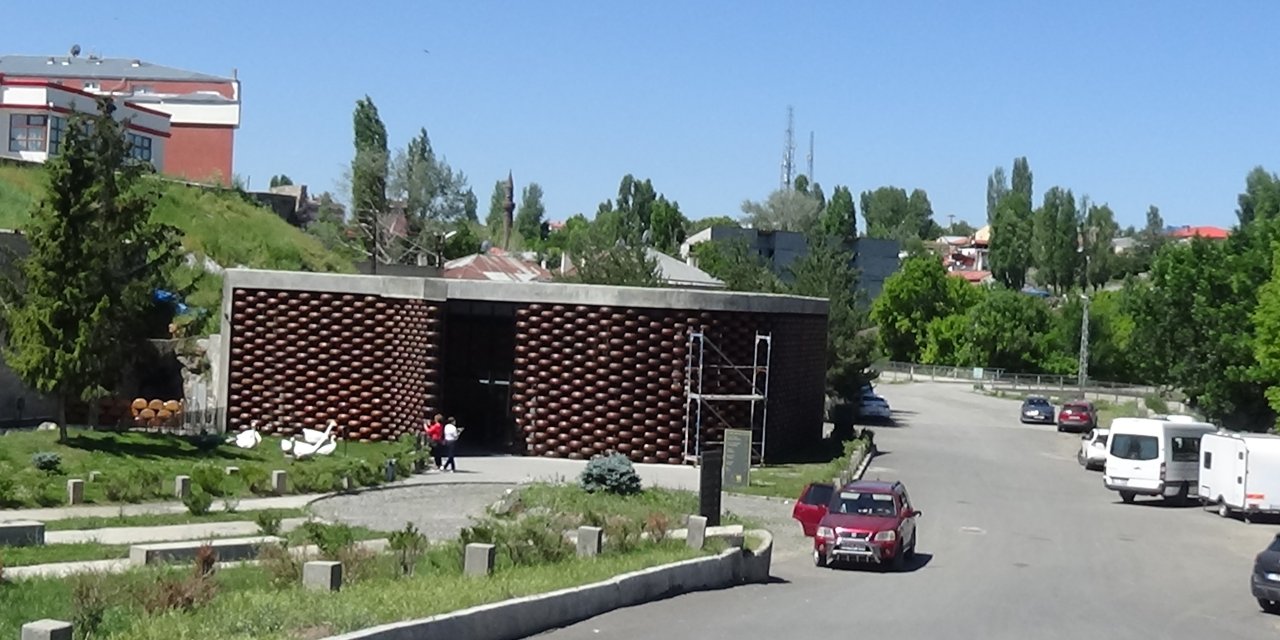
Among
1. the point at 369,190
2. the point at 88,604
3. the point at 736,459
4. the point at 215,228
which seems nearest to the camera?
the point at 88,604

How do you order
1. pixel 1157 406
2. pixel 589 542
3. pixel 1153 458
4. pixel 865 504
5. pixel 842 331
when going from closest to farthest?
pixel 589 542 → pixel 865 504 → pixel 1153 458 → pixel 842 331 → pixel 1157 406

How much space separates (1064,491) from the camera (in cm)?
4716

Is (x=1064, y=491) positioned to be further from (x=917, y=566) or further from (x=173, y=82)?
(x=173, y=82)

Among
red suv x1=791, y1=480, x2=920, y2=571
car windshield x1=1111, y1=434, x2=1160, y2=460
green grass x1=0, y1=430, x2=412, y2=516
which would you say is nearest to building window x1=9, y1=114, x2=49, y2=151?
green grass x1=0, y1=430, x2=412, y2=516

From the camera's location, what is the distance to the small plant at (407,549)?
61.3 ft

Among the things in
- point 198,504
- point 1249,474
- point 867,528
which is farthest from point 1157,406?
point 198,504

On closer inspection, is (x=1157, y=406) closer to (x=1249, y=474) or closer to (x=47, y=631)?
(x=1249, y=474)

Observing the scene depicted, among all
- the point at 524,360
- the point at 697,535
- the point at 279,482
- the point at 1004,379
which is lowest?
the point at 279,482

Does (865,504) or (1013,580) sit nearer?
(1013,580)

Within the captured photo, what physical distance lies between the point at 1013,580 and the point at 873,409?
46290 millimetres

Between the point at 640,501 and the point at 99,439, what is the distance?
13.3 m

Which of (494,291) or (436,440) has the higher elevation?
(494,291)

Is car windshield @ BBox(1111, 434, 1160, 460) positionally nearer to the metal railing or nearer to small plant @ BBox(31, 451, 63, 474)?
small plant @ BBox(31, 451, 63, 474)

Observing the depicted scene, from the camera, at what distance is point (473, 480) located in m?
38.6
